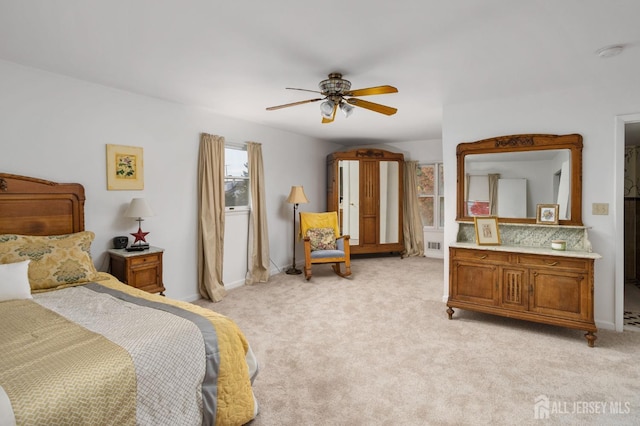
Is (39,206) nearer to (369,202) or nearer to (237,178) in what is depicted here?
(237,178)

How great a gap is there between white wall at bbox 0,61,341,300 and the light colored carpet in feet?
3.33

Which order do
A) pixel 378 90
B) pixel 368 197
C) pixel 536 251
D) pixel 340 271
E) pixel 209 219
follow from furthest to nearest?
pixel 368 197 < pixel 340 271 < pixel 209 219 < pixel 536 251 < pixel 378 90

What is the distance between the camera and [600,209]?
3232mm

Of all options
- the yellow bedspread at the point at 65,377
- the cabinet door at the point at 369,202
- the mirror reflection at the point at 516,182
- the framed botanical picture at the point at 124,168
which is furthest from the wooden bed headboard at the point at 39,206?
the cabinet door at the point at 369,202

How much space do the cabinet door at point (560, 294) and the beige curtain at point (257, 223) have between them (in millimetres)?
3408

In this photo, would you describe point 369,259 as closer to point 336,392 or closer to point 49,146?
point 336,392

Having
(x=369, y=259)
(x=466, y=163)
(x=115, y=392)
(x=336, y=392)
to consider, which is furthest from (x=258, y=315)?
(x=369, y=259)

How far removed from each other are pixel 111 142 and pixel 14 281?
1.65 meters

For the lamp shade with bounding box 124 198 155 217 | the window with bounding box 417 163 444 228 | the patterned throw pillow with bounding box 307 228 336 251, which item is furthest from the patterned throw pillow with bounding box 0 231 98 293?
the window with bounding box 417 163 444 228

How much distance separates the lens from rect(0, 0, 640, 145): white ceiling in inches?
74.7

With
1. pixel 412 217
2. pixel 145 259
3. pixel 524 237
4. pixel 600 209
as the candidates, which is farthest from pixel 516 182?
pixel 145 259

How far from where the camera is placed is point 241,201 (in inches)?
198

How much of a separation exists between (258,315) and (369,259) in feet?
11.2

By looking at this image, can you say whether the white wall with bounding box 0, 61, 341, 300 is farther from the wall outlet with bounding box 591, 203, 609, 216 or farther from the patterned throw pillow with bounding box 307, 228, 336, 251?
the wall outlet with bounding box 591, 203, 609, 216
